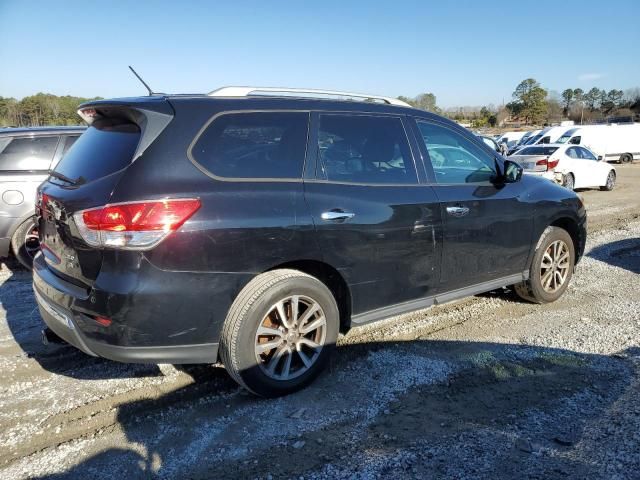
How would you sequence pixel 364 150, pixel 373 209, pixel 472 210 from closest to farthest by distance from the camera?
pixel 373 209 < pixel 364 150 < pixel 472 210

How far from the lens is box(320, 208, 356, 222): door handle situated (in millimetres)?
3287

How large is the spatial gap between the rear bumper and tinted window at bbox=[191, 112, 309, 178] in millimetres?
1046

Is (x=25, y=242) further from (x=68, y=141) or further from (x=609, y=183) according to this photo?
(x=609, y=183)

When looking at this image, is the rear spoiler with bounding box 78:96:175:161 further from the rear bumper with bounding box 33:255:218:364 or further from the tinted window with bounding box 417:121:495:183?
the tinted window with bounding box 417:121:495:183

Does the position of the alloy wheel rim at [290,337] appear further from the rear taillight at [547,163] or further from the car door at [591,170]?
the car door at [591,170]

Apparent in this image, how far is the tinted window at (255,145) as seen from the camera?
3.03 m

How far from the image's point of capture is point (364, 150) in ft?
12.1

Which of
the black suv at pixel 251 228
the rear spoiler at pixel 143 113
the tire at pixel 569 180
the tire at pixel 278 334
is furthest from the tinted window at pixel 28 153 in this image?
the tire at pixel 569 180

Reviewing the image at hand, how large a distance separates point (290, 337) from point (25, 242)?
4.63m

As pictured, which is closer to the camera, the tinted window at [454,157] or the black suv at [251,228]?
the black suv at [251,228]

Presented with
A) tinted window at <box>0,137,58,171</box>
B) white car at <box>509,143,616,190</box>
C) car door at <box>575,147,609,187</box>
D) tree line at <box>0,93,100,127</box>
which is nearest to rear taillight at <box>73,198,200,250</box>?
tinted window at <box>0,137,58,171</box>

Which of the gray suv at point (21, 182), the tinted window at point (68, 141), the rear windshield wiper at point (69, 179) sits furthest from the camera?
the tinted window at point (68, 141)

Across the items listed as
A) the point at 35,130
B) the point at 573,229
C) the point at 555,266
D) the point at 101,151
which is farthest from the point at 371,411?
the point at 35,130

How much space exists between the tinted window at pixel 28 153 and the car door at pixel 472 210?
4.95 metres
